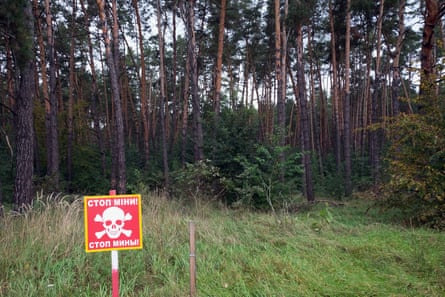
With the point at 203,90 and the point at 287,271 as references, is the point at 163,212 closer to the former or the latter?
the point at 287,271

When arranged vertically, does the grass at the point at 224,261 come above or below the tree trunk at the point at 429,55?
below

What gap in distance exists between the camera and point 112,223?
3.44m

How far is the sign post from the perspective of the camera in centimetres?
336

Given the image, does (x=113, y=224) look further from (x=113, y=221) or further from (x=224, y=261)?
(x=224, y=261)

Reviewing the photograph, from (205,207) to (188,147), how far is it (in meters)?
10.5

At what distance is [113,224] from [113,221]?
3 cm

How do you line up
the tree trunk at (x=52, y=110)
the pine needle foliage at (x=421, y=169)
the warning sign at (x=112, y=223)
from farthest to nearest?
the tree trunk at (x=52, y=110) → the pine needle foliage at (x=421, y=169) → the warning sign at (x=112, y=223)

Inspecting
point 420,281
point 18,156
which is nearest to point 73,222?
point 18,156

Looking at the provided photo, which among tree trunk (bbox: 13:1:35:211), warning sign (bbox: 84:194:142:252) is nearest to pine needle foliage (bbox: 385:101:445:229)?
warning sign (bbox: 84:194:142:252)

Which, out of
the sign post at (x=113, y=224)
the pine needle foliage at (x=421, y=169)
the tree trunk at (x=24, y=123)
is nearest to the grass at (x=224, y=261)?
the sign post at (x=113, y=224)

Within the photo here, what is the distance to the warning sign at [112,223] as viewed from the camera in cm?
335

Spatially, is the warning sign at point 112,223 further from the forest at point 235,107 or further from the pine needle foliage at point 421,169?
the pine needle foliage at point 421,169

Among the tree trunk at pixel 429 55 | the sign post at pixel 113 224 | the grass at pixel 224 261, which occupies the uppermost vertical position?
the tree trunk at pixel 429 55

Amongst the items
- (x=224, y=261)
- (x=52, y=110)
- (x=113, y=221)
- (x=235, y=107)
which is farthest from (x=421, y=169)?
(x=52, y=110)
